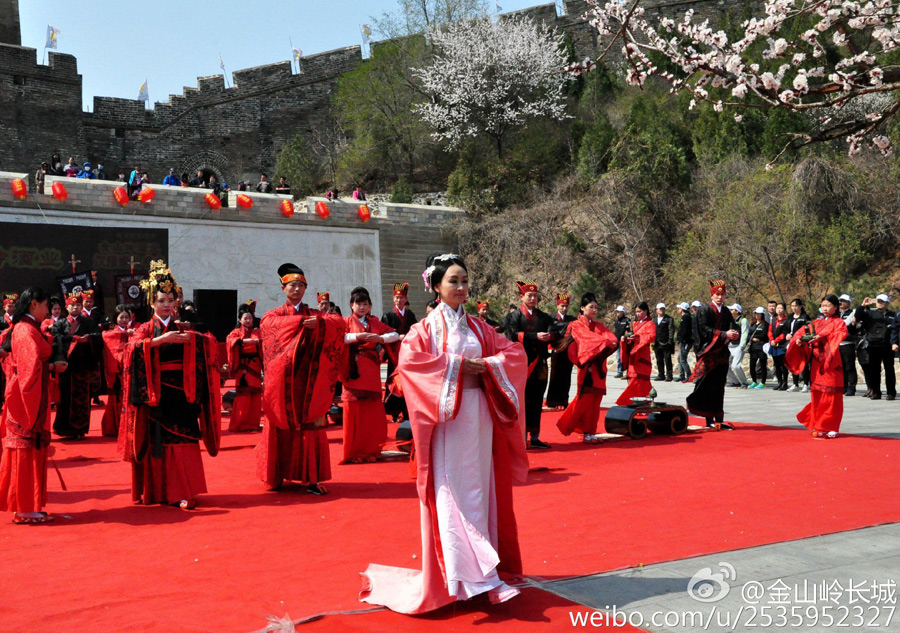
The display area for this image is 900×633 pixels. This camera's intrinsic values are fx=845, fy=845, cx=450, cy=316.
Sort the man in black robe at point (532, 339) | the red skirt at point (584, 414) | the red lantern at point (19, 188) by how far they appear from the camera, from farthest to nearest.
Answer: the red lantern at point (19, 188) < the red skirt at point (584, 414) < the man in black robe at point (532, 339)

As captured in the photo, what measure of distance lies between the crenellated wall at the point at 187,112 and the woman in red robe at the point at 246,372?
26.4 meters

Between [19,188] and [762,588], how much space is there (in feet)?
66.4

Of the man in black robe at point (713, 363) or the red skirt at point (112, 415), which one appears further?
the red skirt at point (112, 415)

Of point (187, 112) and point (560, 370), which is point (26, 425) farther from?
point (187, 112)

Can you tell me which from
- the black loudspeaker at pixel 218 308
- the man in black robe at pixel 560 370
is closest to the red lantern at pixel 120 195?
the black loudspeaker at pixel 218 308

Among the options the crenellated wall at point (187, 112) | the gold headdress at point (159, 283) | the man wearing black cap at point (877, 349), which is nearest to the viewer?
the gold headdress at point (159, 283)

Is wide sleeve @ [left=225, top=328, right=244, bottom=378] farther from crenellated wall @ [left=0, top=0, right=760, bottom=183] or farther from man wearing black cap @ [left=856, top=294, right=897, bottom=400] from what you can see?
crenellated wall @ [left=0, top=0, right=760, bottom=183]

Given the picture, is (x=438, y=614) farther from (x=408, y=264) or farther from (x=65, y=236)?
(x=408, y=264)

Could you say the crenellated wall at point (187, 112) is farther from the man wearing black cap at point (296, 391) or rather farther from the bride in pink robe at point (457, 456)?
the bride in pink robe at point (457, 456)

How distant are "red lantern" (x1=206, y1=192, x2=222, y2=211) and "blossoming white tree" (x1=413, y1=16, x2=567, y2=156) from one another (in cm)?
1109

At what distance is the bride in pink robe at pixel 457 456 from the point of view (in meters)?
3.93

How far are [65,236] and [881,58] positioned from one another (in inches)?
866

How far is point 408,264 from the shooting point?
27.1 metres

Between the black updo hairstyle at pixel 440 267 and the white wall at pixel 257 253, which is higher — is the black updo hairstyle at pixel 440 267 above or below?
below
